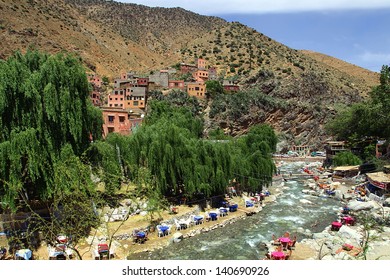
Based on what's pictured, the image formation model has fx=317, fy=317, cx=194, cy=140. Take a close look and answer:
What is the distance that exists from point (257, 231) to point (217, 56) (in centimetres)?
6938

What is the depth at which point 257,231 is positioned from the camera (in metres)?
18.2

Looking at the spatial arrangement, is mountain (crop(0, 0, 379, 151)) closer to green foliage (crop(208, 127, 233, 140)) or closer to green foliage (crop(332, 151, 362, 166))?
green foliage (crop(208, 127, 233, 140))

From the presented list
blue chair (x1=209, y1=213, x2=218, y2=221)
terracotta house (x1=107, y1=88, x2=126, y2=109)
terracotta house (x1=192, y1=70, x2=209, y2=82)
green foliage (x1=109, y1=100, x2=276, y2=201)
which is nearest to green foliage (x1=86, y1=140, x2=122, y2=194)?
green foliage (x1=109, y1=100, x2=276, y2=201)

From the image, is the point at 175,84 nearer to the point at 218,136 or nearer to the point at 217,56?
the point at 218,136

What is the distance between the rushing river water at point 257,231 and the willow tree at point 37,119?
579 centimetres

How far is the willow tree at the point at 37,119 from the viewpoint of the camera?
491 inches

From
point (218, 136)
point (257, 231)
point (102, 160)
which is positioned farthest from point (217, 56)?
point (102, 160)

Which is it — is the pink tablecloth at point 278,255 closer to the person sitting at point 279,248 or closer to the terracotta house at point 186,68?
the person sitting at point 279,248

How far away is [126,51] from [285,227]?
3235 inches

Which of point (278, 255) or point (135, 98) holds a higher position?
point (135, 98)

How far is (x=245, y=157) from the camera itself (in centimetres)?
2650

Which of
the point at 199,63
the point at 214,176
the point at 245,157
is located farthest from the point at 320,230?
the point at 199,63

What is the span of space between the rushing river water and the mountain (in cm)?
2841

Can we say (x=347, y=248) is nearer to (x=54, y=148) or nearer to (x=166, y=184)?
(x=166, y=184)
